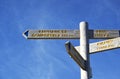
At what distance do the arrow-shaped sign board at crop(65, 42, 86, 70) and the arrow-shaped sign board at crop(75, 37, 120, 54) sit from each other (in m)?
0.57

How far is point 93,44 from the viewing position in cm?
588

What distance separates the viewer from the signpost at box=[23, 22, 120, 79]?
5.41 meters

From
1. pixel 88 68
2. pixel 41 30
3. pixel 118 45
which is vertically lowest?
pixel 88 68

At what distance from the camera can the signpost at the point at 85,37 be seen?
17.8 ft

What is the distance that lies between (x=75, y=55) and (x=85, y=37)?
765 mm

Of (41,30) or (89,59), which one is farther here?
(41,30)

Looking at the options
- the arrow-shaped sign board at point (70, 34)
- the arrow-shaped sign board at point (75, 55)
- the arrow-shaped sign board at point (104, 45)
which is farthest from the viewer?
the arrow-shaped sign board at point (70, 34)

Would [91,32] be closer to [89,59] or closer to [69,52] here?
[89,59]

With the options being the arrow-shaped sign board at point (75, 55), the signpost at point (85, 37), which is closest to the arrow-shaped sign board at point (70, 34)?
the signpost at point (85, 37)

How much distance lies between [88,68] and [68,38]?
93 centimetres

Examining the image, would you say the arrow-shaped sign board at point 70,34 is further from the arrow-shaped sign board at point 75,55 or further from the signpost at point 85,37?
the arrow-shaped sign board at point 75,55

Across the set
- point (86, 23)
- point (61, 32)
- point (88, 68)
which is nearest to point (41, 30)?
point (61, 32)

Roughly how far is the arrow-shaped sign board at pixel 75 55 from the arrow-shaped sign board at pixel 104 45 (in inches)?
22.4

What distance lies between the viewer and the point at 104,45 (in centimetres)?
580
